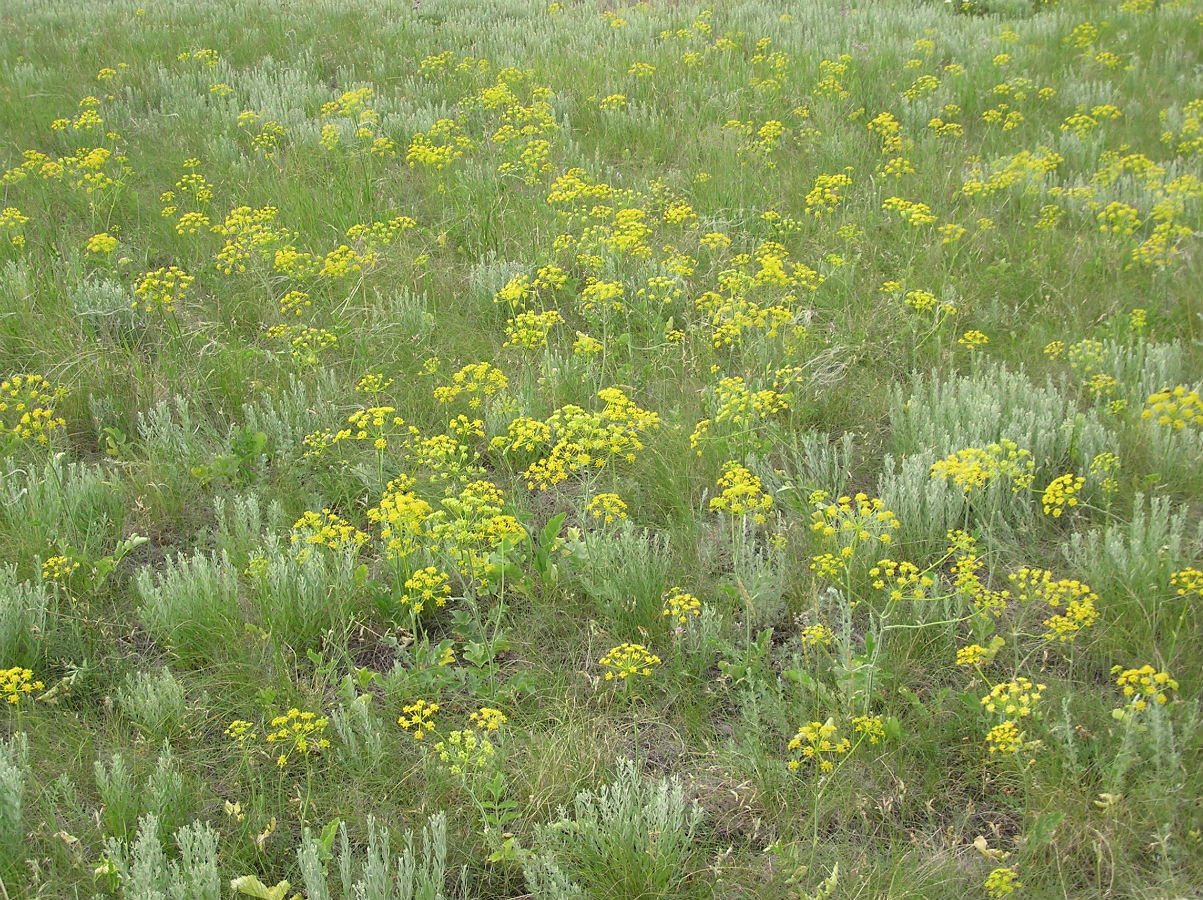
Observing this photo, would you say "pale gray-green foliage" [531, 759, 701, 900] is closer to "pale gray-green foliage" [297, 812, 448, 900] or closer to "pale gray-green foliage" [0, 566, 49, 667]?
"pale gray-green foliage" [297, 812, 448, 900]

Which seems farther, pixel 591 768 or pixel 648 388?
pixel 648 388

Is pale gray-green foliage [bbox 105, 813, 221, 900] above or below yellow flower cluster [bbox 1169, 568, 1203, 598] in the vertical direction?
below

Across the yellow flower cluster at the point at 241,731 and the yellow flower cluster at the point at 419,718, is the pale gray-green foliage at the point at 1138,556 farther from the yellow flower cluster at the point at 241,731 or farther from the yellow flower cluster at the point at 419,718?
the yellow flower cluster at the point at 241,731

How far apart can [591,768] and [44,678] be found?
1999 mm

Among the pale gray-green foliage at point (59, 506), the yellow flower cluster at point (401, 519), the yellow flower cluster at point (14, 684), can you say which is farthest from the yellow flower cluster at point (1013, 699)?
the pale gray-green foliage at point (59, 506)

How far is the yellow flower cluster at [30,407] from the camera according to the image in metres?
4.17

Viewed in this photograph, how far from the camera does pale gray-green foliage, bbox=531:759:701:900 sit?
2.66 m

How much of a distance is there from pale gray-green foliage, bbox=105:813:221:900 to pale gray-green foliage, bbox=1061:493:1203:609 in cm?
302

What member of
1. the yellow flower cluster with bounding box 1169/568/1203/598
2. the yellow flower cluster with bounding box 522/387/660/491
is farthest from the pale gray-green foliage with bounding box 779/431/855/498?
the yellow flower cluster with bounding box 1169/568/1203/598

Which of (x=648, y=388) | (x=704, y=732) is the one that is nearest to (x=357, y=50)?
(x=648, y=388)

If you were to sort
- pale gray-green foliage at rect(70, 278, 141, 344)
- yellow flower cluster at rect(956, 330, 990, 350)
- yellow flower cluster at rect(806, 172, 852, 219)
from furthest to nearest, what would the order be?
yellow flower cluster at rect(806, 172, 852, 219) → pale gray-green foliage at rect(70, 278, 141, 344) → yellow flower cluster at rect(956, 330, 990, 350)

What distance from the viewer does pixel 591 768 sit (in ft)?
9.80

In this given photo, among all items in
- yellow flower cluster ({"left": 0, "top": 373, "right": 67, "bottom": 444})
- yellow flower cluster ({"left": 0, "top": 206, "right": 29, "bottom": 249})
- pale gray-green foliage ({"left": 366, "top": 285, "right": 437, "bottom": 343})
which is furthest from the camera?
yellow flower cluster ({"left": 0, "top": 206, "right": 29, "bottom": 249})

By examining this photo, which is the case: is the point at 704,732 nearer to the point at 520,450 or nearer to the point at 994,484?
the point at 994,484
